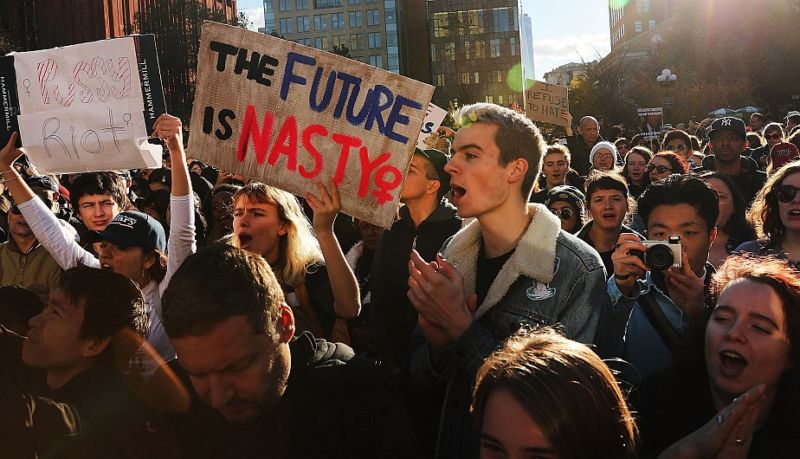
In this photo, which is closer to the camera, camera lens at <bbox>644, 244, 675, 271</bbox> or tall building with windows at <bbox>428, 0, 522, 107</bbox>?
camera lens at <bbox>644, 244, 675, 271</bbox>

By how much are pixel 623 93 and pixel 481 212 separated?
48606 millimetres

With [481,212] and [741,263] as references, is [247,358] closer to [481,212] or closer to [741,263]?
[481,212]

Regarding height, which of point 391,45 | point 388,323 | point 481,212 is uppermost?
point 391,45

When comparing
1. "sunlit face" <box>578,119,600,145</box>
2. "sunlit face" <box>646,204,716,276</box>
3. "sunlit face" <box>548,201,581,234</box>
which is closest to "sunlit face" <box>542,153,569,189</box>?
"sunlit face" <box>548,201,581,234</box>

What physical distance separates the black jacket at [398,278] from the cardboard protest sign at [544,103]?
6660 mm

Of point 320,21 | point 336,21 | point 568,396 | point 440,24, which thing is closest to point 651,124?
point 568,396

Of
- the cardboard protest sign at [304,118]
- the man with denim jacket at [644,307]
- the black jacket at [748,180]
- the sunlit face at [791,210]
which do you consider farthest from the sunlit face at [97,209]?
the black jacket at [748,180]

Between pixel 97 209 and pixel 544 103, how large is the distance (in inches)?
283

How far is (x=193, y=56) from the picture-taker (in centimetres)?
3969

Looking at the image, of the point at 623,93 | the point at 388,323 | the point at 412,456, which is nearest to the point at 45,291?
the point at 388,323

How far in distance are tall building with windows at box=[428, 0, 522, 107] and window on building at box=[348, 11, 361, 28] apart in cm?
1283

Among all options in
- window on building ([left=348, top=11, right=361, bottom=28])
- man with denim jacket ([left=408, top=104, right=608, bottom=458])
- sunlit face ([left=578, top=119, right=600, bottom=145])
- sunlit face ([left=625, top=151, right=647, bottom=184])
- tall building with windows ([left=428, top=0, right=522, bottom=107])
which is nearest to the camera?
man with denim jacket ([left=408, top=104, right=608, bottom=458])

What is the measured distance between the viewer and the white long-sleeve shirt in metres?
3.13

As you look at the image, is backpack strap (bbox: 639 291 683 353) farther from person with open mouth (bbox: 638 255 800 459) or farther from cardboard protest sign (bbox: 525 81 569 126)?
cardboard protest sign (bbox: 525 81 569 126)
